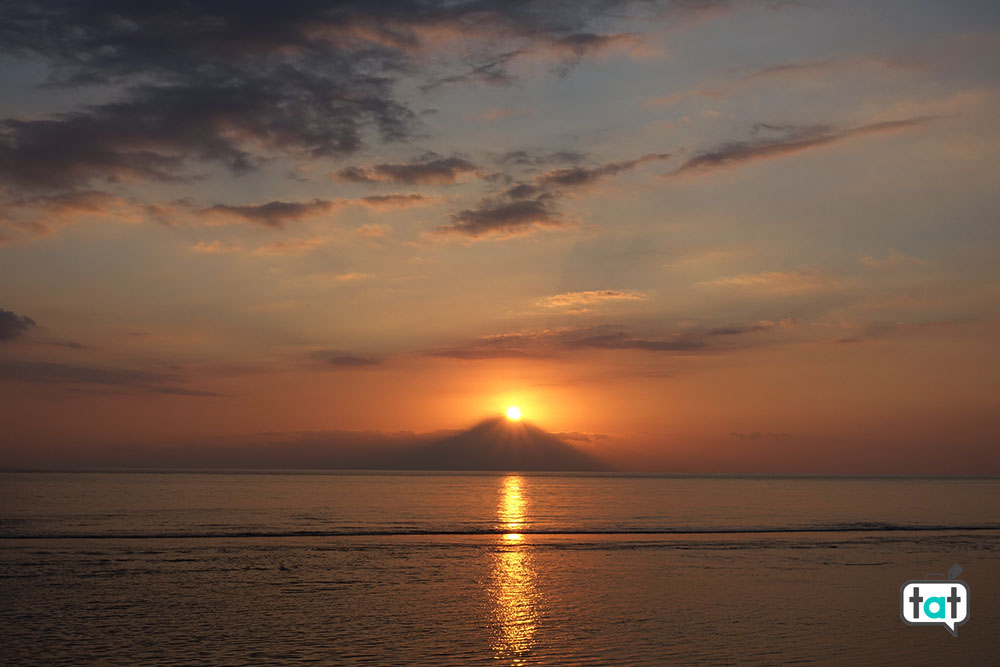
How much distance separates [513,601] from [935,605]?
18064 millimetres

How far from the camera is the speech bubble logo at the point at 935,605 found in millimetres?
34031

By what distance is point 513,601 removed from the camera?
39000 mm

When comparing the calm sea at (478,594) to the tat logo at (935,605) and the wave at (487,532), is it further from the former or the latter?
the tat logo at (935,605)

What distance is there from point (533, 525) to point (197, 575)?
4679 centimetres

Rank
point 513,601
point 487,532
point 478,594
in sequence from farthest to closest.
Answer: point 487,532, point 478,594, point 513,601

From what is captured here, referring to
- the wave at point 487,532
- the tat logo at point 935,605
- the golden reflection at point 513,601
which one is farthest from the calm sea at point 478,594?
the tat logo at point 935,605

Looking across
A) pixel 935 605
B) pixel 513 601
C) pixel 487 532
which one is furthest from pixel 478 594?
pixel 487 532

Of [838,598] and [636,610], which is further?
[838,598]

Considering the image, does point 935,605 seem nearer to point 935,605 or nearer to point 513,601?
point 935,605

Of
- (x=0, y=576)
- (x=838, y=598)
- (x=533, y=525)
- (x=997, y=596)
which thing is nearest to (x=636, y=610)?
(x=838, y=598)

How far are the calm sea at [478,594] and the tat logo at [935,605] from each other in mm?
689

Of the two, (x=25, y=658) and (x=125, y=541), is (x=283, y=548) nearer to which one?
(x=125, y=541)

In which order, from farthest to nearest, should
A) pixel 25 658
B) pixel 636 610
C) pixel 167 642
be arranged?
pixel 636 610
pixel 167 642
pixel 25 658

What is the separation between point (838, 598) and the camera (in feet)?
131
